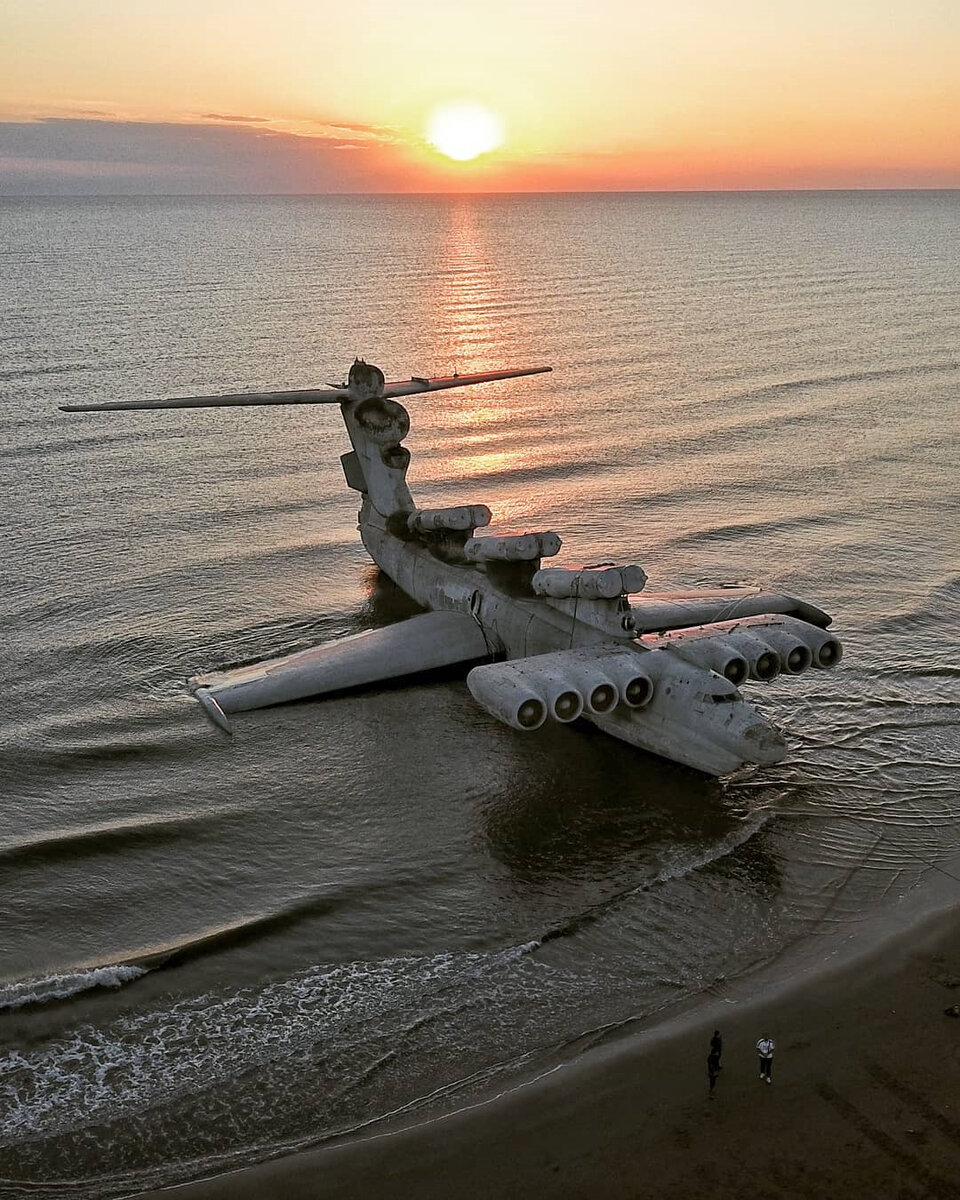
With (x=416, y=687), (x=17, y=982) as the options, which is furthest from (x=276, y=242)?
(x=17, y=982)

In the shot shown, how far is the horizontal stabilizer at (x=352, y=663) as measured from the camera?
27.1 metres

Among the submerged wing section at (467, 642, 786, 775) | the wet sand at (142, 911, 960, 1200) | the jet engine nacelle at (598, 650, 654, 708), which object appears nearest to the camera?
the wet sand at (142, 911, 960, 1200)

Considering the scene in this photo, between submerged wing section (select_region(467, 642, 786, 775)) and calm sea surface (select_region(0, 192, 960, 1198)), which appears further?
submerged wing section (select_region(467, 642, 786, 775))

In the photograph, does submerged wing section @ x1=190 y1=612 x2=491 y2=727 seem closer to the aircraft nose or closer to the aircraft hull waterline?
the aircraft hull waterline

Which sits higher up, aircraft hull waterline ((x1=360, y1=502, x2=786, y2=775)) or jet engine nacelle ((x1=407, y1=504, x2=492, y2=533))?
jet engine nacelle ((x1=407, y1=504, x2=492, y2=533))

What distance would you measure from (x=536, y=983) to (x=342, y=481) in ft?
95.3

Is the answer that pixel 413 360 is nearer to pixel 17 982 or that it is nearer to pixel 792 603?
pixel 792 603

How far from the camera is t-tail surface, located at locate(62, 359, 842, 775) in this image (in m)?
22.5

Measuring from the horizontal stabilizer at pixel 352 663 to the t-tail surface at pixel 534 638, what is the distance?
0.03 meters

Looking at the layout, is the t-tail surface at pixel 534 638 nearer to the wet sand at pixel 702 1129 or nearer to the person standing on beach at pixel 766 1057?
the wet sand at pixel 702 1129

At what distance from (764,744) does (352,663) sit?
10.3 metres

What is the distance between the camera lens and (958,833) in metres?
21.9


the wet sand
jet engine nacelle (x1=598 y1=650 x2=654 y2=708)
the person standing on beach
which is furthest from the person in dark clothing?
jet engine nacelle (x1=598 y1=650 x2=654 y2=708)

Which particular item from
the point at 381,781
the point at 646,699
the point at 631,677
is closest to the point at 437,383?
the point at 381,781
